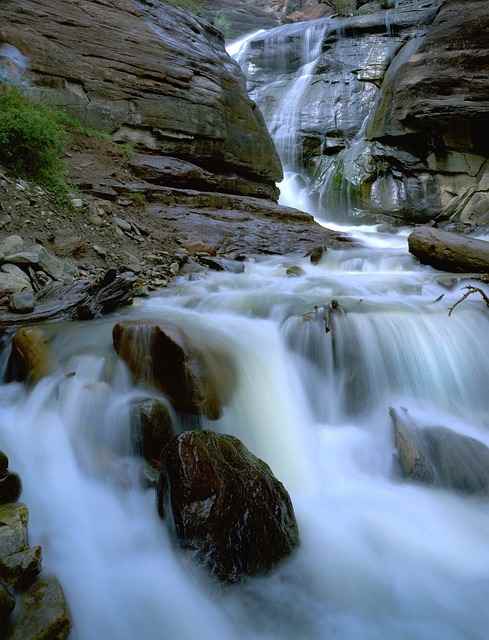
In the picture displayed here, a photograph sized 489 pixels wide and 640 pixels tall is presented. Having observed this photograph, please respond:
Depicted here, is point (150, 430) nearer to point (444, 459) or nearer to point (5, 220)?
point (444, 459)

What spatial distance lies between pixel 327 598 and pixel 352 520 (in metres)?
0.57

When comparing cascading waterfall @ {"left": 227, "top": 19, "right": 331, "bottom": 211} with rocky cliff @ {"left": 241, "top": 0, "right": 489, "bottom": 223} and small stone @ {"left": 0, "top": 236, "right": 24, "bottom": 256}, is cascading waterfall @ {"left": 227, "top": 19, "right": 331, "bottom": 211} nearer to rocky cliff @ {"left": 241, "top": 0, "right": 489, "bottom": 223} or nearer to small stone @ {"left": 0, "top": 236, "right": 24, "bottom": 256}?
rocky cliff @ {"left": 241, "top": 0, "right": 489, "bottom": 223}

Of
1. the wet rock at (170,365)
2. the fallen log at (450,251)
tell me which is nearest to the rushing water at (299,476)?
the wet rock at (170,365)

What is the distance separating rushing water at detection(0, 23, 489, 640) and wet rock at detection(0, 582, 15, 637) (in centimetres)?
32

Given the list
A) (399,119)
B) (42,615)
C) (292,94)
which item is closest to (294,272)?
(42,615)

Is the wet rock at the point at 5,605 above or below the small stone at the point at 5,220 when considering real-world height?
below

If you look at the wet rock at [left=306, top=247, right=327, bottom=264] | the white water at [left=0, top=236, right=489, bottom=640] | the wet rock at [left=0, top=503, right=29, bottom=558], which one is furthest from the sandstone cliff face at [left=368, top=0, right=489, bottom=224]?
the wet rock at [left=0, top=503, right=29, bottom=558]

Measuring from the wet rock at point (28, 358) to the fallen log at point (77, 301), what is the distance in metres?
0.45

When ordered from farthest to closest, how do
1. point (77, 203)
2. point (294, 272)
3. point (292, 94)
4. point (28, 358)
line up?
1. point (292, 94)
2. point (294, 272)
3. point (77, 203)
4. point (28, 358)

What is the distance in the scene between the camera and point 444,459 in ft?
8.82

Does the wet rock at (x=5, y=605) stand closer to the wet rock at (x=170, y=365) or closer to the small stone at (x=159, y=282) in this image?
the wet rock at (x=170, y=365)

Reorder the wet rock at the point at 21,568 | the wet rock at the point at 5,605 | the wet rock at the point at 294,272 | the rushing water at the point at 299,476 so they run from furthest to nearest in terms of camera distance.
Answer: the wet rock at the point at 294,272
the rushing water at the point at 299,476
the wet rock at the point at 21,568
the wet rock at the point at 5,605

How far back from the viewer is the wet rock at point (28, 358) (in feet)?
9.77

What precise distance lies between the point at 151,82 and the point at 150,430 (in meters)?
8.70
